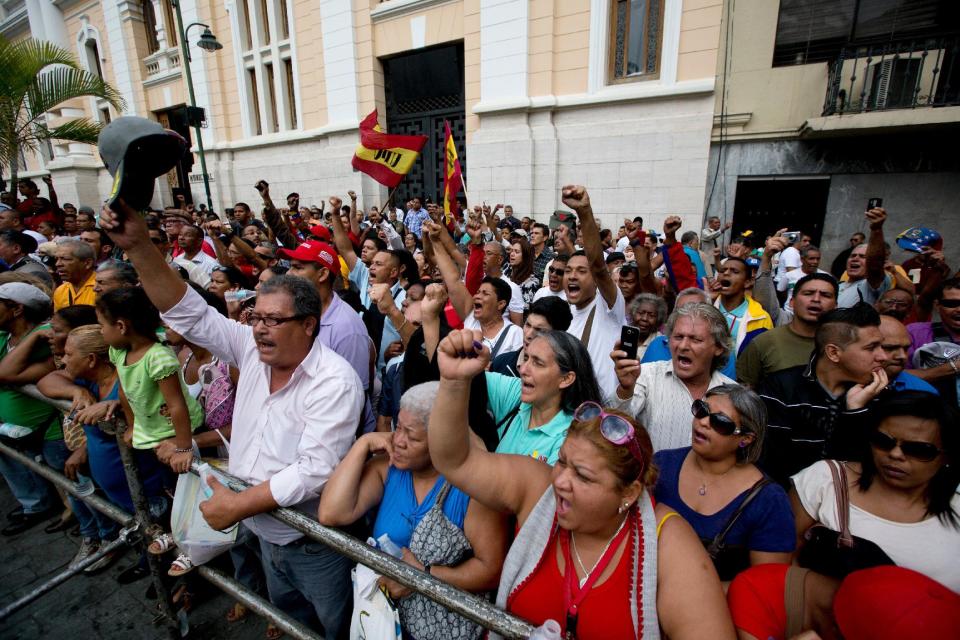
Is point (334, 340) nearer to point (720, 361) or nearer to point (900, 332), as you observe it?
point (720, 361)

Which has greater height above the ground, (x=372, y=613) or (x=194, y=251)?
(x=194, y=251)

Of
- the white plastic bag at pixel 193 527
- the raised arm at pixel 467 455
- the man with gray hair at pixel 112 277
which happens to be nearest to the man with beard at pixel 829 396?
the raised arm at pixel 467 455

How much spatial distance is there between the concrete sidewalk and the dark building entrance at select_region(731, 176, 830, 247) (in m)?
11.4

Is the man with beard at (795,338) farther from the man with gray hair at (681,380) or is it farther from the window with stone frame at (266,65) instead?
the window with stone frame at (266,65)

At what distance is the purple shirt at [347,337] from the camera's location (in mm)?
3162

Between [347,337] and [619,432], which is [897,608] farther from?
[347,337]

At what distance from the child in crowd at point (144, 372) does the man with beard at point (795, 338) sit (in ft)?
11.4

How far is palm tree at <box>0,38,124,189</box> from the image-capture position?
11.3 meters

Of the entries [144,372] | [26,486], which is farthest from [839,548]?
[26,486]

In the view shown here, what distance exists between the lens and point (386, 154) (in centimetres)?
700

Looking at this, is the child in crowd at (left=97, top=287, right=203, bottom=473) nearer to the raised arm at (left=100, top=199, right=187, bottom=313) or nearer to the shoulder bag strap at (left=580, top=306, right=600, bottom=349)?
the raised arm at (left=100, top=199, right=187, bottom=313)

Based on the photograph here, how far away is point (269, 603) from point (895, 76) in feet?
42.0

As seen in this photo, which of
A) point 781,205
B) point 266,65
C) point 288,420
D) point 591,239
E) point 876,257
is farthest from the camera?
point 266,65

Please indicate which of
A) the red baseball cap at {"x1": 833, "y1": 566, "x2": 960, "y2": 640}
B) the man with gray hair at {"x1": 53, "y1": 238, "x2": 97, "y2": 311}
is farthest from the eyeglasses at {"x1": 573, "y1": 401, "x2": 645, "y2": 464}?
the man with gray hair at {"x1": 53, "y1": 238, "x2": 97, "y2": 311}
